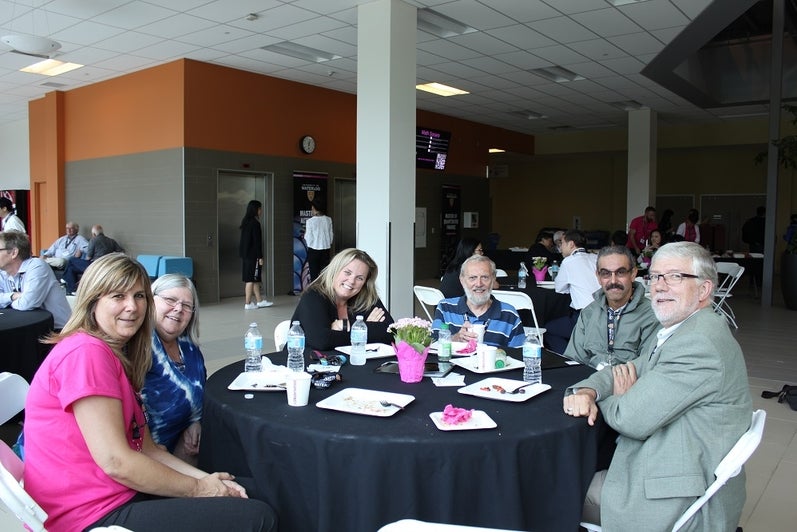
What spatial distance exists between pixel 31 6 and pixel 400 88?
4299 millimetres

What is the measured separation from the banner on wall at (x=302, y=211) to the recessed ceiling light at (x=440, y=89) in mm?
2431

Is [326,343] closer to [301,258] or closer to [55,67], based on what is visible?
[301,258]

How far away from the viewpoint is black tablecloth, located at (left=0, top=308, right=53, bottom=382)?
12.5ft

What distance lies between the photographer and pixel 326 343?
128 inches

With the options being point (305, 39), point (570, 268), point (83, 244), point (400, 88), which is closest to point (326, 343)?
point (570, 268)

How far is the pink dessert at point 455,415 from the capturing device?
203cm

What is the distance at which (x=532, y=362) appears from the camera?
2.56m

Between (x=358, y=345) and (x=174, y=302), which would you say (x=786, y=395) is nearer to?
(x=358, y=345)

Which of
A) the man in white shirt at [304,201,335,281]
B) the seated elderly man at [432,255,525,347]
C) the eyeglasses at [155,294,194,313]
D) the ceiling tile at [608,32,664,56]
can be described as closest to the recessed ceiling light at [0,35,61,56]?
the man in white shirt at [304,201,335,281]

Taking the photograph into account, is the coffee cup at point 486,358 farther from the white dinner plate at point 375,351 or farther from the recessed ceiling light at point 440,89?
the recessed ceiling light at point 440,89

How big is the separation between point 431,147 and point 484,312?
34.2ft

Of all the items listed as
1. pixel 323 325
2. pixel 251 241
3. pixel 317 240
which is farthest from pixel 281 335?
pixel 317 240

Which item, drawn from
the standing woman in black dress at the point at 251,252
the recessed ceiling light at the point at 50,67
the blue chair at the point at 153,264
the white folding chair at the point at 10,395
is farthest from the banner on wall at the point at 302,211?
the white folding chair at the point at 10,395

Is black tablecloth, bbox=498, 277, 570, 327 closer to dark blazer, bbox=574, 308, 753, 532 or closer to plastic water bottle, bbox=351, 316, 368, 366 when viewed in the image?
plastic water bottle, bbox=351, 316, 368, 366
